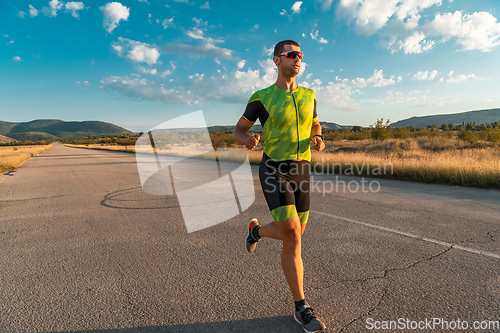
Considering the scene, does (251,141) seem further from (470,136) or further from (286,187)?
(470,136)

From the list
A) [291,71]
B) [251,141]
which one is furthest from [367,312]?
[291,71]

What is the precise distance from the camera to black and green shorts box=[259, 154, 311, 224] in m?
2.34

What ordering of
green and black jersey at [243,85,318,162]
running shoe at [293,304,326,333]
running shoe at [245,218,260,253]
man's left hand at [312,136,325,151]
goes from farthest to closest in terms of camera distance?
running shoe at [245,218,260,253], man's left hand at [312,136,325,151], green and black jersey at [243,85,318,162], running shoe at [293,304,326,333]

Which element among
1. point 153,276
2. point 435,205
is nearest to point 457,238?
point 435,205

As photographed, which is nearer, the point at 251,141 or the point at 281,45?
the point at 251,141

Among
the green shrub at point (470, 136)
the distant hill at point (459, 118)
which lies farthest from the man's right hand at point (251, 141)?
the distant hill at point (459, 118)

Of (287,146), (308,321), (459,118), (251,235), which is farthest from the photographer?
(459,118)

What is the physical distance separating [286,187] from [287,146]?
361 mm

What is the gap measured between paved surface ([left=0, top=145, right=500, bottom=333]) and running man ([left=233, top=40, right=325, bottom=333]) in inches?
23.7

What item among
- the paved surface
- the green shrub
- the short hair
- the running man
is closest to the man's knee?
the running man

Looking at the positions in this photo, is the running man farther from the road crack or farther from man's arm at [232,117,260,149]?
the road crack

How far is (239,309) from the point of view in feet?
8.02

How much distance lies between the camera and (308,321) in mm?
2133

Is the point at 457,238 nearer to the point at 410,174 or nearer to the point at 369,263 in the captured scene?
the point at 369,263
